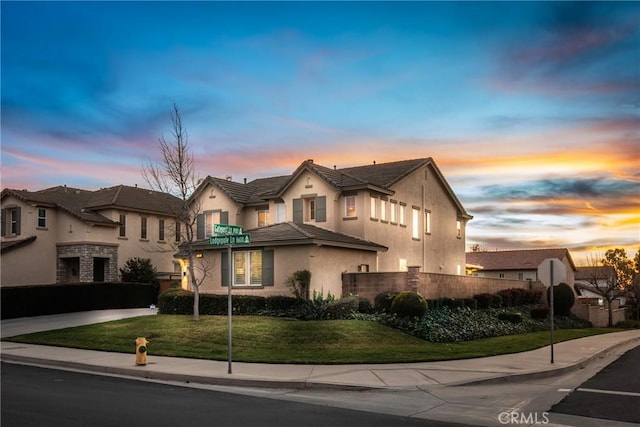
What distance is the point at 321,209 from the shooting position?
3584 centimetres

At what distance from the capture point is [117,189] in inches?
1975

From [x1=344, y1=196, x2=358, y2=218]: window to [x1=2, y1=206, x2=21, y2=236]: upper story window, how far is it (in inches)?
971

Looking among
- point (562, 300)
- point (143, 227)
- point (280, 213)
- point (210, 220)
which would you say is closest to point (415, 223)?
point (280, 213)

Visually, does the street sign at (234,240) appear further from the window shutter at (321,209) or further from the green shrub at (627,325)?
the green shrub at (627,325)

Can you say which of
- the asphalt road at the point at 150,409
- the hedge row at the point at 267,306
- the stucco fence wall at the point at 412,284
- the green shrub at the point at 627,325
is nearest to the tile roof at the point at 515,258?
the green shrub at the point at 627,325

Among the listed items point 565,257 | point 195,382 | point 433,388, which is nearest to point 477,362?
point 433,388

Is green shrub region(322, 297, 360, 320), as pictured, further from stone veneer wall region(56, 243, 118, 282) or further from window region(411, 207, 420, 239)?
stone veneer wall region(56, 243, 118, 282)

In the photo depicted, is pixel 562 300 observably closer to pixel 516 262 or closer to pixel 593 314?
pixel 593 314

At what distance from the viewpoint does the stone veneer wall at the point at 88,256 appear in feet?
145

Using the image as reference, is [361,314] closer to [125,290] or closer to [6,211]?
[125,290]

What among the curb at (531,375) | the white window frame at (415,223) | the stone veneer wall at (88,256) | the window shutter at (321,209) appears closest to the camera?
the curb at (531,375)

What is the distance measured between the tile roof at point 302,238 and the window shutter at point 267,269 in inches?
26.1

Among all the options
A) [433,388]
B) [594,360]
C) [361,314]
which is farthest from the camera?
[361,314]

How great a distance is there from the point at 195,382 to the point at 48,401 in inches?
155
